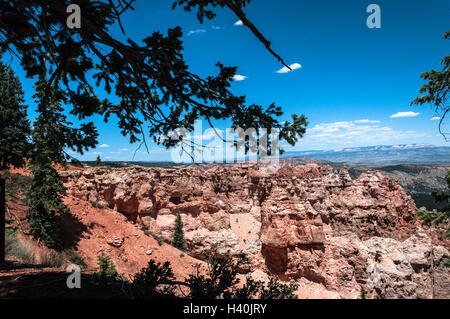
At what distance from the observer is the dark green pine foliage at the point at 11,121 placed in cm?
761

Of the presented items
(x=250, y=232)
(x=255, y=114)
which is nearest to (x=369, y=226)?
(x=250, y=232)

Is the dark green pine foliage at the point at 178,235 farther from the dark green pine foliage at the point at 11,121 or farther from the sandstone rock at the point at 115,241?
the dark green pine foliage at the point at 11,121

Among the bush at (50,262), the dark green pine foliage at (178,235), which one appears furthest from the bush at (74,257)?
the dark green pine foliage at (178,235)

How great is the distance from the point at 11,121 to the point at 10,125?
0.51 ft

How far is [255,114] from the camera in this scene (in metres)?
5.11

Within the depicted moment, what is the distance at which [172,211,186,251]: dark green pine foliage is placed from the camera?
963 inches

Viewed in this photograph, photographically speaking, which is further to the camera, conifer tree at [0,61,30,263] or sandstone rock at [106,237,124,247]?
sandstone rock at [106,237,124,247]

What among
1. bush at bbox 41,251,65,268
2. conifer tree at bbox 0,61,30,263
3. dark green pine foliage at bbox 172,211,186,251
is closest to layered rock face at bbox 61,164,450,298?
dark green pine foliage at bbox 172,211,186,251

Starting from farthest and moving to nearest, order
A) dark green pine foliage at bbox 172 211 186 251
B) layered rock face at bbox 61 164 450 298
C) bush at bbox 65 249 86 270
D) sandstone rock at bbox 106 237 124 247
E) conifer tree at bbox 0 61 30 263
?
dark green pine foliage at bbox 172 211 186 251 < layered rock face at bbox 61 164 450 298 < sandstone rock at bbox 106 237 124 247 < bush at bbox 65 249 86 270 < conifer tree at bbox 0 61 30 263

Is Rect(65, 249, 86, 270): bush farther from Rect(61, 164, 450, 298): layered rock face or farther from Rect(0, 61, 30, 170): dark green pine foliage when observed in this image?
Rect(0, 61, 30, 170): dark green pine foliage

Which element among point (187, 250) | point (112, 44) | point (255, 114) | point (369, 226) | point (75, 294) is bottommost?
point (187, 250)

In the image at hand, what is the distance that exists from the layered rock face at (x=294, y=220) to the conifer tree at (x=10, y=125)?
537 inches
